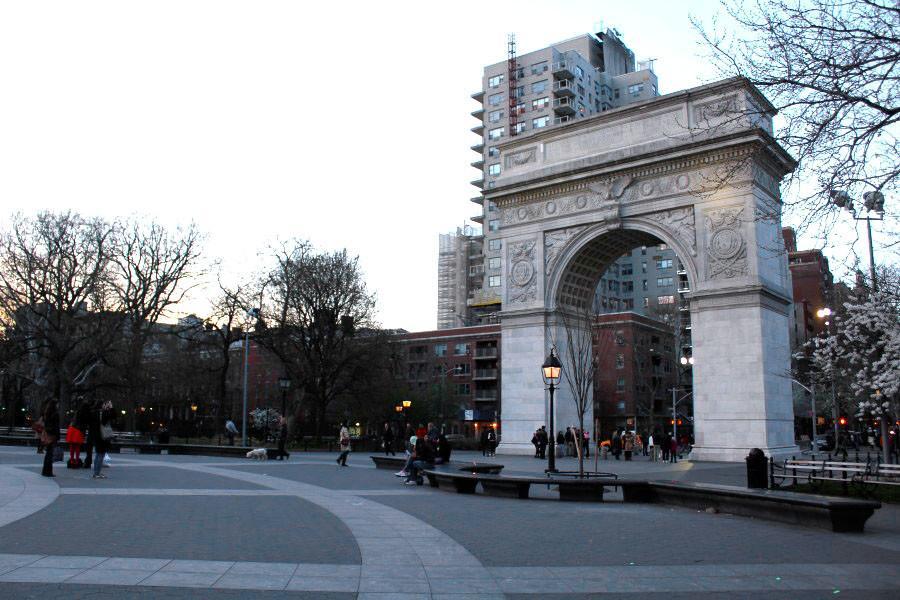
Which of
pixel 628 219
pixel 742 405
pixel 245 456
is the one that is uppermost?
pixel 628 219

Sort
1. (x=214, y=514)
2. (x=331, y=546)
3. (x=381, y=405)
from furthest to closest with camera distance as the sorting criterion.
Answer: (x=381, y=405) → (x=214, y=514) → (x=331, y=546)

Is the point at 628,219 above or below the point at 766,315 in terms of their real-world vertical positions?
above

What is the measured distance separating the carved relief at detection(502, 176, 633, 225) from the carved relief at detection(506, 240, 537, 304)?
1.47 m

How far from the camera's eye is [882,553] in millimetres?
9234

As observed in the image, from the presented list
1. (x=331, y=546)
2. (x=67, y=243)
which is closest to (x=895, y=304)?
(x=331, y=546)

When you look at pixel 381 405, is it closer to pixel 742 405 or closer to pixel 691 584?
pixel 742 405

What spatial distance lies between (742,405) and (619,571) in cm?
2466

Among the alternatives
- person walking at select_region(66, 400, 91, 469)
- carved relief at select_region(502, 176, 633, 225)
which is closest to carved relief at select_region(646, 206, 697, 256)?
carved relief at select_region(502, 176, 633, 225)

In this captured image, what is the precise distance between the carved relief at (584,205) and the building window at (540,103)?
54236 millimetres

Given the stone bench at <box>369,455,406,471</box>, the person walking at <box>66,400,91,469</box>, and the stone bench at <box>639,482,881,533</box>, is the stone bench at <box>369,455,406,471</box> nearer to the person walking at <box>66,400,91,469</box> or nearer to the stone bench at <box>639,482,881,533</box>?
the person walking at <box>66,400,91,469</box>

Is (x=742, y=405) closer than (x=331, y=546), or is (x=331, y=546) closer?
(x=331, y=546)

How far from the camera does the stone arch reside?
113 ft

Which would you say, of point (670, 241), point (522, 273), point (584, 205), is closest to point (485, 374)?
point (522, 273)

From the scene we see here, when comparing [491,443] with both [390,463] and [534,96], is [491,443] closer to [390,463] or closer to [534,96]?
[390,463]
